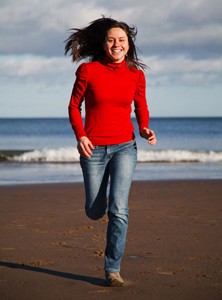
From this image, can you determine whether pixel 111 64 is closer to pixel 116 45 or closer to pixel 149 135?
pixel 116 45

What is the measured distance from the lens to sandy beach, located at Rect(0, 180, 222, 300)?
429 cm

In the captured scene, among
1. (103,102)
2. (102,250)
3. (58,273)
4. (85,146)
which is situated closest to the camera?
(85,146)

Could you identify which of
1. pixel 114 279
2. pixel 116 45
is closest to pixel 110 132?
pixel 116 45

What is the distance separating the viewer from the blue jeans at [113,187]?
172 inches

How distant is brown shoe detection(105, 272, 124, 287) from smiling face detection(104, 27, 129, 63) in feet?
5.65

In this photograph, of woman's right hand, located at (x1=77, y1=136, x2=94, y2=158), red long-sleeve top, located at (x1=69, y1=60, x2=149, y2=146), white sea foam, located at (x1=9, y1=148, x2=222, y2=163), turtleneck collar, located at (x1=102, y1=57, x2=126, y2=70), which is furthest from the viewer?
white sea foam, located at (x1=9, y1=148, x2=222, y2=163)

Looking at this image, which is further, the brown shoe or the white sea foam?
the white sea foam

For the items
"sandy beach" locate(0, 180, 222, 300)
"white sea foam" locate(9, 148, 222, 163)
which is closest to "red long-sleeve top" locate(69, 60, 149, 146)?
"sandy beach" locate(0, 180, 222, 300)

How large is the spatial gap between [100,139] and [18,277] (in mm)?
1389

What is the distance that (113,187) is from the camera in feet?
14.4

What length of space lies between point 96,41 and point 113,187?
1271 millimetres

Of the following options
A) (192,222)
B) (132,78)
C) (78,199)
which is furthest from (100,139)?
(78,199)

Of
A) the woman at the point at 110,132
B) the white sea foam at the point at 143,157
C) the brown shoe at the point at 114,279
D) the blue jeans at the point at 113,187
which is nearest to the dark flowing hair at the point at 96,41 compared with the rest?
the woman at the point at 110,132

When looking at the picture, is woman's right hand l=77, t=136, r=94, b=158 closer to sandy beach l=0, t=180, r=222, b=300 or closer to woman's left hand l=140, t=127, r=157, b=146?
woman's left hand l=140, t=127, r=157, b=146
